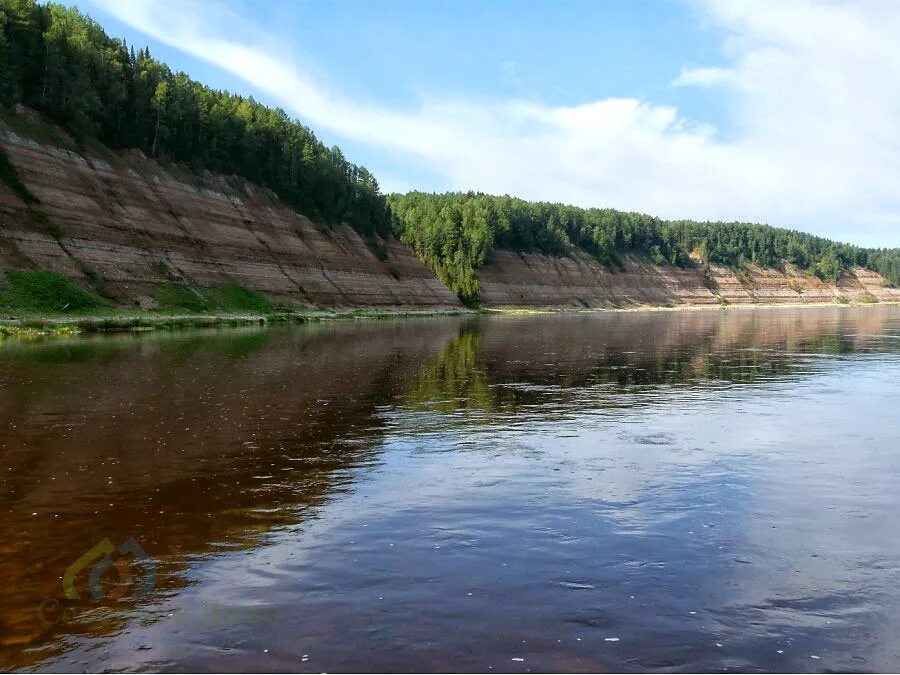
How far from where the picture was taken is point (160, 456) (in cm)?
1589

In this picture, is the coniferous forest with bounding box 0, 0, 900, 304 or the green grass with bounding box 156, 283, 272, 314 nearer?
the green grass with bounding box 156, 283, 272, 314

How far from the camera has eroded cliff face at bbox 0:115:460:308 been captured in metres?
60.9

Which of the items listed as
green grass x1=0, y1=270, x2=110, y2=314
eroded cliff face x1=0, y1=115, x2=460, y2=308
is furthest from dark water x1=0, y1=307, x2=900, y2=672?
eroded cliff face x1=0, y1=115, x2=460, y2=308

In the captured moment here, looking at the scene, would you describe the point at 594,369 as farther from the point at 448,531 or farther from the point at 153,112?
the point at 153,112

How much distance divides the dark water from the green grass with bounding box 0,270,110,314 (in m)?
32.4

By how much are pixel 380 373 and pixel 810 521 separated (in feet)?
75.6

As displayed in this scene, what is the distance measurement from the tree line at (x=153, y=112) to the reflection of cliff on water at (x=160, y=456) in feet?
170

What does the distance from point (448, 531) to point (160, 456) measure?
8.26m

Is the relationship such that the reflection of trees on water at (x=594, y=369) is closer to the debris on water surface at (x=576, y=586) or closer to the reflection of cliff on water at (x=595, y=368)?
the reflection of cliff on water at (x=595, y=368)

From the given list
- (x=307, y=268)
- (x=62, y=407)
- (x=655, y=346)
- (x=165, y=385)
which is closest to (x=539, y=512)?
(x=62, y=407)

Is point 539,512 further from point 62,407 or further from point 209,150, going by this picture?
point 209,150

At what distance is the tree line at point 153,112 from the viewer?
2908 inches

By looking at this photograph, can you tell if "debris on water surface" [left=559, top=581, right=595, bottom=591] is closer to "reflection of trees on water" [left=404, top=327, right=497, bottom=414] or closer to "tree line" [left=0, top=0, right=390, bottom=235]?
"reflection of trees on water" [left=404, top=327, right=497, bottom=414]

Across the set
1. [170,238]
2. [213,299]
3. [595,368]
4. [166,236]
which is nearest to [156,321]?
[213,299]
